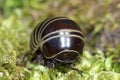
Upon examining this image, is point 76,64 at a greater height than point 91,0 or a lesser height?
lesser

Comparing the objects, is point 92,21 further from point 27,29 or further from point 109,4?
point 27,29

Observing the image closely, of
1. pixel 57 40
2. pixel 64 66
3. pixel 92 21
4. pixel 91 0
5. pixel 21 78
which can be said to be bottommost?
pixel 21 78

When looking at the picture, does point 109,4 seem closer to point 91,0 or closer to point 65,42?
point 91,0

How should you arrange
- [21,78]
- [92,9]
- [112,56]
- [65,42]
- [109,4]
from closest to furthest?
[21,78]
[65,42]
[112,56]
[109,4]
[92,9]

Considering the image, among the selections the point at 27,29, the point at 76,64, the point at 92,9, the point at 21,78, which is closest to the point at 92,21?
the point at 92,9

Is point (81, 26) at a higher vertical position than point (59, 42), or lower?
higher

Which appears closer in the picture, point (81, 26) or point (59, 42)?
point (59, 42)

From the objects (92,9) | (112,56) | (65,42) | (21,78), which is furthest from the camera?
(92,9)

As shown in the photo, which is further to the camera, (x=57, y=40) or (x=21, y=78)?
(x=57, y=40)
